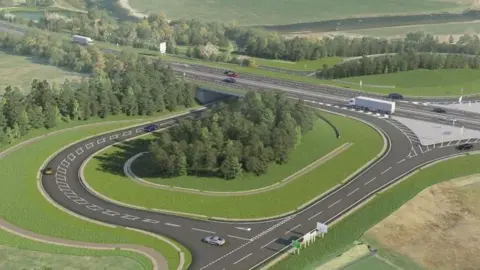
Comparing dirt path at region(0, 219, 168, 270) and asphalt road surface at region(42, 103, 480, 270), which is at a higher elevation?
asphalt road surface at region(42, 103, 480, 270)

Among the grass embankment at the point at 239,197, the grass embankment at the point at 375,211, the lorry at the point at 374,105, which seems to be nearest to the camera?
the grass embankment at the point at 375,211

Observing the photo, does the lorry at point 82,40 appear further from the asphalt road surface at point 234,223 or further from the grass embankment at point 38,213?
the grass embankment at point 38,213

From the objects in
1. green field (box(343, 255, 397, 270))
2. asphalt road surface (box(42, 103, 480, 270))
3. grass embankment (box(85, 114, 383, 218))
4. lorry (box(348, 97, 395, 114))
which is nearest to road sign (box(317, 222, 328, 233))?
asphalt road surface (box(42, 103, 480, 270))

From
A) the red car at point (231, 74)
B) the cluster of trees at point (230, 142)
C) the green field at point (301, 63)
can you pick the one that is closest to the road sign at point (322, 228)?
the cluster of trees at point (230, 142)

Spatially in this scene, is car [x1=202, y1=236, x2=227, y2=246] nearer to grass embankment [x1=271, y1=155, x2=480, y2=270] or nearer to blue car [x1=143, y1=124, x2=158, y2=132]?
grass embankment [x1=271, y1=155, x2=480, y2=270]

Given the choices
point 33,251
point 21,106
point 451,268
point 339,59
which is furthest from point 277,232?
point 339,59

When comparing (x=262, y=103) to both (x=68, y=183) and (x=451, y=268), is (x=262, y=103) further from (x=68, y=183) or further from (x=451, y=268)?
(x=451, y=268)
